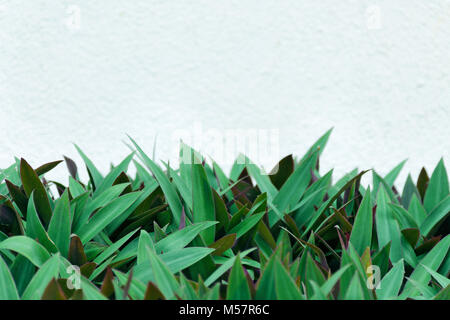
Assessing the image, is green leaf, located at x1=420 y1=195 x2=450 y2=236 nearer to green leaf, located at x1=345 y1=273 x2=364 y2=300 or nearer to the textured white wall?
green leaf, located at x1=345 y1=273 x2=364 y2=300

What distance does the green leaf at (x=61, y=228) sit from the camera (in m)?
0.82

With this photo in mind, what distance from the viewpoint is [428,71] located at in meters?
2.44

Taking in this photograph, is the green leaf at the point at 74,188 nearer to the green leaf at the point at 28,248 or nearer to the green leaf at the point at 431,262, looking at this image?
the green leaf at the point at 28,248

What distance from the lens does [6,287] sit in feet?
2.02

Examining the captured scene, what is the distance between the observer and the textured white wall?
7.63ft

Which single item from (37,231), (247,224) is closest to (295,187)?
(247,224)

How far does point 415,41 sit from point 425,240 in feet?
5.98

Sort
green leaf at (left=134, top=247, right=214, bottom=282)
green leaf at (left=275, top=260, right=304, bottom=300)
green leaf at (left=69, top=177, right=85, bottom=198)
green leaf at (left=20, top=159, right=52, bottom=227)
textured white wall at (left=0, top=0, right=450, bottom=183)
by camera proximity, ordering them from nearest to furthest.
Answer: green leaf at (left=275, top=260, right=304, bottom=300), green leaf at (left=134, top=247, right=214, bottom=282), green leaf at (left=20, top=159, right=52, bottom=227), green leaf at (left=69, top=177, right=85, bottom=198), textured white wall at (left=0, top=0, right=450, bottom=183)

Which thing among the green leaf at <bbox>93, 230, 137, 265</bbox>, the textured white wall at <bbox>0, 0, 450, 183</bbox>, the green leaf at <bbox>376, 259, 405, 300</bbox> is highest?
the textured white wall at <bbox>0, 0, 450, 183</bbox>

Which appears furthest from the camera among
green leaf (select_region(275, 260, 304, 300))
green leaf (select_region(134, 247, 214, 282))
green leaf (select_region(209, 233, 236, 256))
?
green leaf (select_region(209, 233, 236, 256))

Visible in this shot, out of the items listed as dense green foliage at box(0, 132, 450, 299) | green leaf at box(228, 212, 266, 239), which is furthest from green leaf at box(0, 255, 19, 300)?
green leaf at box(228, 212, 266, 239)

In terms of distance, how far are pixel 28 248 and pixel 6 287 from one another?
0.11 m

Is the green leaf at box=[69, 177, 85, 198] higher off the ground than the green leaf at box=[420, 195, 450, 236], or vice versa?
the green leaf at box=[69, 177, 85, 198]

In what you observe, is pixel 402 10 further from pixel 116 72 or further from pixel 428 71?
pixel 116 72
